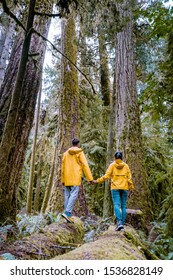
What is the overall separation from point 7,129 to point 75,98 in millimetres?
5203

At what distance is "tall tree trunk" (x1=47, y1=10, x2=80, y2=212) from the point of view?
7473 mm

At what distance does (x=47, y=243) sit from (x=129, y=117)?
15.9 feet

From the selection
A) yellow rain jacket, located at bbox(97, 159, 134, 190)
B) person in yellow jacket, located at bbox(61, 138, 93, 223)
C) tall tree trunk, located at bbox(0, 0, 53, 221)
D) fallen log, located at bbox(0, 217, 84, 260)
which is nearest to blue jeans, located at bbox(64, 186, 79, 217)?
person in yellow jacket, located at bbox(61, 138, 93, 223)

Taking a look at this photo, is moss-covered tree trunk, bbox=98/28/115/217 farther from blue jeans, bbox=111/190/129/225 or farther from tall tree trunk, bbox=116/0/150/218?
blue jeans, bbox=111/190/129/225

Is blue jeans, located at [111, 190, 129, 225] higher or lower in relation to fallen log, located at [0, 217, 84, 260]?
higher

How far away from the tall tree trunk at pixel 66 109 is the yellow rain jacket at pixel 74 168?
2.14 metres

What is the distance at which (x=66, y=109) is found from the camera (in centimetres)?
839

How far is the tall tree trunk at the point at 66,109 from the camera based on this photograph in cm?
747

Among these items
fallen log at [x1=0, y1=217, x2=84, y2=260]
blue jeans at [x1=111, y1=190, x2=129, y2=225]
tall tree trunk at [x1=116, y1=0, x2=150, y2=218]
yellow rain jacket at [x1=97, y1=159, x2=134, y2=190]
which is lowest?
fallen log at [x1=0, y1=217, x2=84, y2=260]

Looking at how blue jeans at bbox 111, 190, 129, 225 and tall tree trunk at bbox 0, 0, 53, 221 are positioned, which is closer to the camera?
blue jeans at bbox 111, 190, 129, 225

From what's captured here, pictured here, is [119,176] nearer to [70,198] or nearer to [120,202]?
[120,202]

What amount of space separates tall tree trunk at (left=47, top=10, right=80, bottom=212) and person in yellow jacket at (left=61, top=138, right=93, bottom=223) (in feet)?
6.91

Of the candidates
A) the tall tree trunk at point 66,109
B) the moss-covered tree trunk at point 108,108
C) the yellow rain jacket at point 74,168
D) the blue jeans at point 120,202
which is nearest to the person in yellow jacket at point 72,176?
the yellow rain jacket at point 74,168

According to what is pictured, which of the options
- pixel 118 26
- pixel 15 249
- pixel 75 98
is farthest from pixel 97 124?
pixel 15 249
